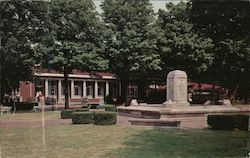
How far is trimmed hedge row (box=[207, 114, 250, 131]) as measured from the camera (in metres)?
18.8

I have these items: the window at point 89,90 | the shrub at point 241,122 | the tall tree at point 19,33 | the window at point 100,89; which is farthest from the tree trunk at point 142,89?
the shrub at point 241,122

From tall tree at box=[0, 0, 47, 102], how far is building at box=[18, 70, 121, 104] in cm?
1873

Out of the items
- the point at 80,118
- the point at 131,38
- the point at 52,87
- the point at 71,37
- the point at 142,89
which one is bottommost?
the point at 80,118

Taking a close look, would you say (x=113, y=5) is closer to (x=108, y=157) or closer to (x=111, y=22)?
(x=111, y=22)

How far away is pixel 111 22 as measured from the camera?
46031 millimetres

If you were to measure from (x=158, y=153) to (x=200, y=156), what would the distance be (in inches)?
46.7

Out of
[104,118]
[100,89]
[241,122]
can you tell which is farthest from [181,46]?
[241,122]

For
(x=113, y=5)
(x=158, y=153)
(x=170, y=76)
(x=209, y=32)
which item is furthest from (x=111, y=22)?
(x=158, y=153)

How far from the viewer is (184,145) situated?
13.9m

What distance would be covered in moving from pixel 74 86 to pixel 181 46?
983 inches

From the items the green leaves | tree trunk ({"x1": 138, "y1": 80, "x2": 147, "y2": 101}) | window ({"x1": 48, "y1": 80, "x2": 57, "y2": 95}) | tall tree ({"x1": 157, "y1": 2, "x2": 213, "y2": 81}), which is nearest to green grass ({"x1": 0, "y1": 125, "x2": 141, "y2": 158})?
the green leaves

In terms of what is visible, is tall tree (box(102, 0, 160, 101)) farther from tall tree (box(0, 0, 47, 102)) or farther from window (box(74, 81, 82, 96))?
window (box(74, 81, 82, 96))

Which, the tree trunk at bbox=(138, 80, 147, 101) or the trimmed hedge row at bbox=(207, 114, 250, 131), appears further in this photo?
the tree trunk at bbox=(138, 80, 147, 101)

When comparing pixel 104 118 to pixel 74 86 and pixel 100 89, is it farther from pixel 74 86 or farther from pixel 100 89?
pixel 100 89
